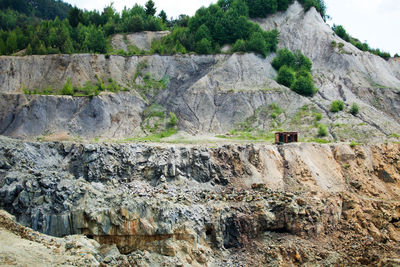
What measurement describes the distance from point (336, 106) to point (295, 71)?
9109 millimetres

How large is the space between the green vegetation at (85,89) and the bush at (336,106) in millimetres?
21615

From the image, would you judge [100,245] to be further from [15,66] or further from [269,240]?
[15,66]

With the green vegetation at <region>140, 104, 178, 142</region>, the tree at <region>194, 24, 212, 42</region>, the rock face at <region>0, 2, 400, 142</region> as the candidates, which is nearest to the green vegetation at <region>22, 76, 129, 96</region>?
the rock face at <region>0, 2, 400, 142</region>

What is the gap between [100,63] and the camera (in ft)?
154

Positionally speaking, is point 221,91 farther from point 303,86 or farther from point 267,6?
point 267,6

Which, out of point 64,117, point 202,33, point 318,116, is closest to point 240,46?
point 202,33

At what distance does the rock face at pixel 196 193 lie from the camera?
23.1 metres

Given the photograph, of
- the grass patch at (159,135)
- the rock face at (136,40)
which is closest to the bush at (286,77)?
the grass patch at (159,135)

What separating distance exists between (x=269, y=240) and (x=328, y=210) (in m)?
5.29

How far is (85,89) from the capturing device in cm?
4291

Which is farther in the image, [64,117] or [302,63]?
[302,63]

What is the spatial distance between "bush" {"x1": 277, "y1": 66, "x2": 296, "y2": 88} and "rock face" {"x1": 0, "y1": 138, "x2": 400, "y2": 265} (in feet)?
48.1

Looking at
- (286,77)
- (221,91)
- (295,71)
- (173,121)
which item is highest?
(295,71)

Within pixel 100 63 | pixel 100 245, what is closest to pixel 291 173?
pixel 100 245
